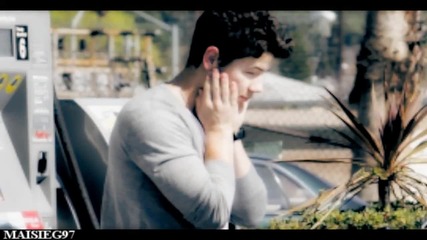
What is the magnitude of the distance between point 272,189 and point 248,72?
2.89ft

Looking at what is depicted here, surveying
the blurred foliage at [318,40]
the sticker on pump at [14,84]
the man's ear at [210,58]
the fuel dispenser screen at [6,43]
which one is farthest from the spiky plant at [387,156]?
the fuel dispenser screen at [6,43]

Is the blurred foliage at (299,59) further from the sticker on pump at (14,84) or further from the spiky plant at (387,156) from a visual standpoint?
the sticker on pump at (14,84)

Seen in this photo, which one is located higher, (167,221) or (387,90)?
(387,90)

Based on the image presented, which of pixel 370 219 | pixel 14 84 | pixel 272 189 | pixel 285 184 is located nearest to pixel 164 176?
pixel 272 189

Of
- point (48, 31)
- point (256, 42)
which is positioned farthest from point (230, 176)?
→ point (48, 31)

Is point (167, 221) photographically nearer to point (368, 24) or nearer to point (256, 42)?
point (256, 42)

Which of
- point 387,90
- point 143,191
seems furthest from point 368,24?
point 143,191

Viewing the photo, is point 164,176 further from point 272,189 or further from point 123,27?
point 123,27

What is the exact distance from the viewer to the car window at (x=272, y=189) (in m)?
9.85

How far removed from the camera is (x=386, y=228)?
10008mm

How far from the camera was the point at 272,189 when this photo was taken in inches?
388

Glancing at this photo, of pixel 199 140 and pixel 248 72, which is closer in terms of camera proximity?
pixel 199 140
